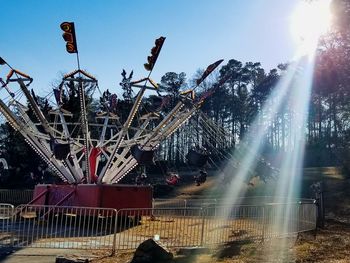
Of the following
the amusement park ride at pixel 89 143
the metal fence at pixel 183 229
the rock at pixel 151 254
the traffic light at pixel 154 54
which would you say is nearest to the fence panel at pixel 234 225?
the metal fence at pixel 183 229

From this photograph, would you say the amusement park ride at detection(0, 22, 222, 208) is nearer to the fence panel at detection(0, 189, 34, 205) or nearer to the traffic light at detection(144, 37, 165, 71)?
the traffic light at detection(144, 37, 165, 71)

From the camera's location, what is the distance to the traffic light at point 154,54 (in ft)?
56.9

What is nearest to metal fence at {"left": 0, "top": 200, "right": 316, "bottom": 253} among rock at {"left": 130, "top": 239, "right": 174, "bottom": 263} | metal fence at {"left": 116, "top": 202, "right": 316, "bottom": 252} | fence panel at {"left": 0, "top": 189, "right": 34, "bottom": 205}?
metal fence at {"left": 116, "top": 202, "right": 316, "bottom": 252}

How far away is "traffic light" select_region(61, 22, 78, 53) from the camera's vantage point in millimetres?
15887

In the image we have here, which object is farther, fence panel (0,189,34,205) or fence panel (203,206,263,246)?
fence panel (0,189,34,205)

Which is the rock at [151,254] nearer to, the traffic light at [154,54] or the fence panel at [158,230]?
the fence panel at [158,230]

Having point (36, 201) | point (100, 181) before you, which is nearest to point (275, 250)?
point (100, 181)

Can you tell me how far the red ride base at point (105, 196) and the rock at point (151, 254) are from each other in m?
8.79

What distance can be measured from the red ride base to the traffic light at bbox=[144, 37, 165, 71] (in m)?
5.09

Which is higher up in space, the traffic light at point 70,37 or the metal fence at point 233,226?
→ the traffic light at point 70,37

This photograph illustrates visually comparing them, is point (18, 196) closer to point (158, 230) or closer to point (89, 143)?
point (89, 143)

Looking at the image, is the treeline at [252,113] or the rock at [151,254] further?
the treeline at [252,113]

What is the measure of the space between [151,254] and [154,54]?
31.8ft

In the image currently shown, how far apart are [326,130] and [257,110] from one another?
34.7 ft
